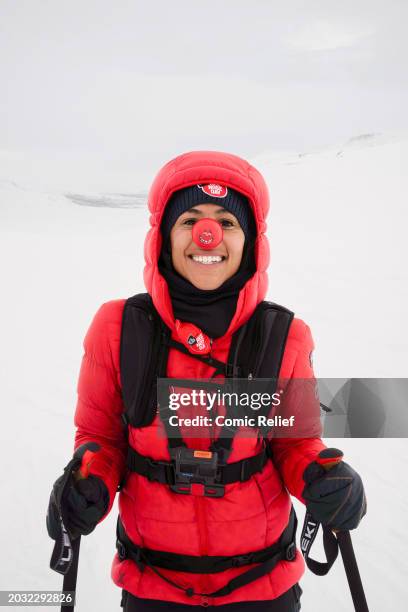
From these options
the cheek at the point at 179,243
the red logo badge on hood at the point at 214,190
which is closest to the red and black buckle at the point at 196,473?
the cheek at the point at 179,243

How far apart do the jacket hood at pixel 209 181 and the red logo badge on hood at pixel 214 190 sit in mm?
20

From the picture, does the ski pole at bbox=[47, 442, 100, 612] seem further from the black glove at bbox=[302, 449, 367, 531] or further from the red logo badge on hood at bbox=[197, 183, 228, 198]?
the red logo badge on hood at bbox=[197, 183, 228, 198]

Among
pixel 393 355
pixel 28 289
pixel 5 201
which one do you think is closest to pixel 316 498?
pixel 393 355

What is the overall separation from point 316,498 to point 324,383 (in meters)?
3.19

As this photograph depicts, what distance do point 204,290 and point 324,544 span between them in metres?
1.02

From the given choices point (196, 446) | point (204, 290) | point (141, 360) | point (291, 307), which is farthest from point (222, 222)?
point (291, 307)

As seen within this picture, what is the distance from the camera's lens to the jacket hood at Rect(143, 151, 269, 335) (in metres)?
1.70

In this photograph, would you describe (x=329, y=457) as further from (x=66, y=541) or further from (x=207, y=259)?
(x=66, y=541)

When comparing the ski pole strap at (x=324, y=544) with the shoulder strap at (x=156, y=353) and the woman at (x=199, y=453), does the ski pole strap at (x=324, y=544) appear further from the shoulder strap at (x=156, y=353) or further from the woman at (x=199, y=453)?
the shoulder strap at (x=156, y=353)

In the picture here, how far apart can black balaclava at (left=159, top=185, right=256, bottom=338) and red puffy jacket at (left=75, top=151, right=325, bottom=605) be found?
0.11 ft

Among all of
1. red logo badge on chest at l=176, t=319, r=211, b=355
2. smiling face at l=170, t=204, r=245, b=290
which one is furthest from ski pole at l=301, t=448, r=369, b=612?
smiling face at l=170, t=204, r=245, b=290

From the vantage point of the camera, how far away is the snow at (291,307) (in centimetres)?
285

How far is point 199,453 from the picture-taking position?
159cm

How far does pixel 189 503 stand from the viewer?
159 centimetres
